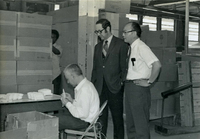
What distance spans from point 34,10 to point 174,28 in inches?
331

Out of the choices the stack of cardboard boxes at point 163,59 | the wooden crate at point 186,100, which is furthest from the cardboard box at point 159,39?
the wooden crate at point 186,100

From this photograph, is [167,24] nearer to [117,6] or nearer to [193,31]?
[193,31]

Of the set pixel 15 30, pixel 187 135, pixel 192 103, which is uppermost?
pixel 15 30

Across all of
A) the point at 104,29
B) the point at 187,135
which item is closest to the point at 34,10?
the point at 104,29

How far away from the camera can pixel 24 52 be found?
362 centimetres

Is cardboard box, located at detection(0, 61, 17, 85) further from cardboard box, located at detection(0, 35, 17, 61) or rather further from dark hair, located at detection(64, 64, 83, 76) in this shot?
dark hair, located at detection(64, 64, 83, 76)

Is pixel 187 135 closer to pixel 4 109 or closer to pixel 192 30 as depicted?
pixel 4 109

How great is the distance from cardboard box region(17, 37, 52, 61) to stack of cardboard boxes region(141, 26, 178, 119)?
6.02 ft

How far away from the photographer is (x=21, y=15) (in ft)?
11.9

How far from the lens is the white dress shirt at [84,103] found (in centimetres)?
243

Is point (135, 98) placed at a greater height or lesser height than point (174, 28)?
lesser

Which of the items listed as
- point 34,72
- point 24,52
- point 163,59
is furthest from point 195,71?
point 24,52

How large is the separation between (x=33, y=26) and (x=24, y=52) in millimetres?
372

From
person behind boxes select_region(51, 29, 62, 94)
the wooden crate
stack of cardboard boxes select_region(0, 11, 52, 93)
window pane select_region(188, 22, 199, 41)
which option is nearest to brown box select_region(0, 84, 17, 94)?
stack of cardboard boxes select_region(0, 11, 52, 93)
